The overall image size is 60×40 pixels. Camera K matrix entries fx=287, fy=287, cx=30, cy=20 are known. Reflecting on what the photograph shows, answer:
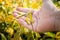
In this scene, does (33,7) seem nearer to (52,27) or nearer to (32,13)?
(32,13)

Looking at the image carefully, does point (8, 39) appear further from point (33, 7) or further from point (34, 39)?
point (33, 7)

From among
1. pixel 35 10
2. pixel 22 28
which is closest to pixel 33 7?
pixel 35 10

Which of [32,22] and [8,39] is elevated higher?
[32,22]

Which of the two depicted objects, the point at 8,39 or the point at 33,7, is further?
the point at 33,7

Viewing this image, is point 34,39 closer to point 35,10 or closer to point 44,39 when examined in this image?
point 44,39

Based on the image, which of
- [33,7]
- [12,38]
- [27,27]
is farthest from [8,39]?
[33,7]

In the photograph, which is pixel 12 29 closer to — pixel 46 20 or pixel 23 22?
pixel 23 22

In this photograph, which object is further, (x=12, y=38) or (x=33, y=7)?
(x=33, y=7)

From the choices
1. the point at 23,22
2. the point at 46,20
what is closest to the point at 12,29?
the point at 23,22

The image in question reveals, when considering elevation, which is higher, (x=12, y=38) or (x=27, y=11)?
(x=27, y=11)
